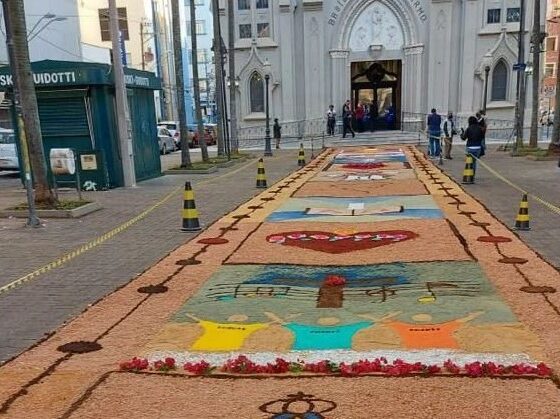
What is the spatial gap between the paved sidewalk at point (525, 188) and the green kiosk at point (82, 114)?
9371 millimetres

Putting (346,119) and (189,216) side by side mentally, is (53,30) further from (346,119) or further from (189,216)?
(189,216)

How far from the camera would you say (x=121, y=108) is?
1511 centimetres

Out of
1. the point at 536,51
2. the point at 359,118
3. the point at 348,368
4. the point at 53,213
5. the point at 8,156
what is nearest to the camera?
the point at 348,368

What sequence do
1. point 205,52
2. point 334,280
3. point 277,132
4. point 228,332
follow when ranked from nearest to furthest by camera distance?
point 228,332 → point 334,280 → point 277,132 → point 205,52

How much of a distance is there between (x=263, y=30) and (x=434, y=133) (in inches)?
628

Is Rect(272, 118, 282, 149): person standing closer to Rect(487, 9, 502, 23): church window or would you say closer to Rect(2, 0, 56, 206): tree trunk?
Rect(487, 9, 502, 23): church window

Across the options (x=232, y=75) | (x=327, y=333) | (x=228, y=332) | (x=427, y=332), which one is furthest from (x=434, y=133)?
(x=228, y=332)

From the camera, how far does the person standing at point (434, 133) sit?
69.6 ft

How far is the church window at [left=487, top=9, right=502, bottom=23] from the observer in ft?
104

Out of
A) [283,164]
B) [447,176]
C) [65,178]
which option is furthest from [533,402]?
[283,164]

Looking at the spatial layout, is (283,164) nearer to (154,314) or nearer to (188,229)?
(188,229)

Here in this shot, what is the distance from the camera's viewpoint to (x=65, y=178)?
15555 millimetres

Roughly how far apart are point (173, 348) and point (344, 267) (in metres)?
2.88

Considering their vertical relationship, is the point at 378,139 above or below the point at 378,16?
below
